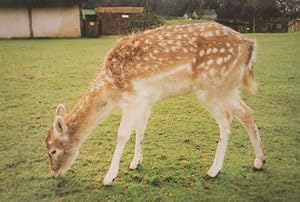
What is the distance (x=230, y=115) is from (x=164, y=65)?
699mm

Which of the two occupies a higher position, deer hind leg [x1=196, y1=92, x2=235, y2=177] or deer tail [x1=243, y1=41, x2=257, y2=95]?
deer tail [x1=243, y1=41, x2=257, y2=95]

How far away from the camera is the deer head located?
3.33 meters

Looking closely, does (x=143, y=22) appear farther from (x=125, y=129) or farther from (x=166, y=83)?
(x=125, y=129)

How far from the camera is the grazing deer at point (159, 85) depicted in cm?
341

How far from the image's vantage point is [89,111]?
3443 millimetres

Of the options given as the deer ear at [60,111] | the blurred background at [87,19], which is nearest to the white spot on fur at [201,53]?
the deer ear at [60,111]

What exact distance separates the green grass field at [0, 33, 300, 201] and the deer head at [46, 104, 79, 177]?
0.41ft

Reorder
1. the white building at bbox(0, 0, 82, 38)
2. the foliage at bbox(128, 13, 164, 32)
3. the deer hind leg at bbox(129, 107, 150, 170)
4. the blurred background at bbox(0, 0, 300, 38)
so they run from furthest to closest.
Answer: the white building at bbox(0, 0, 82, 38) < the foliage at bbox(128, 13, 164, 32) < the blurred background at bbox(0, 0, 300, 38) < the deer hind leg at bbox(129, 107, 150, 170)

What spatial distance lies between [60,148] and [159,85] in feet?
3.10

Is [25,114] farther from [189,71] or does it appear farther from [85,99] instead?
[189,71]

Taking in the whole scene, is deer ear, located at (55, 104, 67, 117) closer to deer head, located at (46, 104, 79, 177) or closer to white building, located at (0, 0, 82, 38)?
deer head, located at (46, 104, 79, 177)

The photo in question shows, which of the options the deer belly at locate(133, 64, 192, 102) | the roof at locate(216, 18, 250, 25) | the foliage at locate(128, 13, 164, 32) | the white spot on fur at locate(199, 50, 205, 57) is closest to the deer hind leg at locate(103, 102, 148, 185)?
the deer belly at locate(133, 64, 192, 102)

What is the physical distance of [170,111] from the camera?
5.46 m

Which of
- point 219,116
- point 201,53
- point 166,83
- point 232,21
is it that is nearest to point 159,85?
point 166,83
